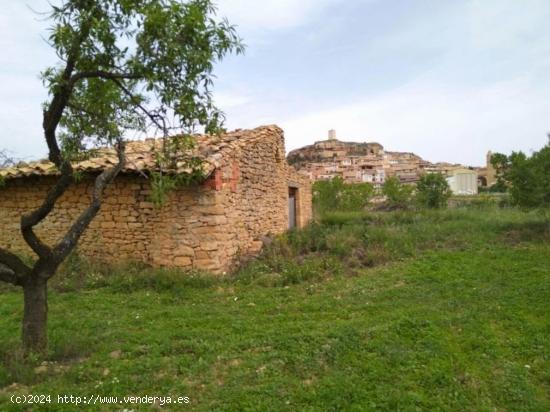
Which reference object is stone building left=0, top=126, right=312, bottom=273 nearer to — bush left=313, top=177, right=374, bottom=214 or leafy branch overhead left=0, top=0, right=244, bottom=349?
leafy branch overhead left=0, top=0, right=244, bottom=349

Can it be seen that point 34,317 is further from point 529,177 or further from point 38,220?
point 529,177

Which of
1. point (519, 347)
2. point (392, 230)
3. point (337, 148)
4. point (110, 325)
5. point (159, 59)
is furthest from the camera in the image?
point (337, 148)

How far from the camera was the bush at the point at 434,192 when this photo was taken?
18828 millimetres

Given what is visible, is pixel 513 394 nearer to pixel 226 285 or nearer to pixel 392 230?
pixel 226 285

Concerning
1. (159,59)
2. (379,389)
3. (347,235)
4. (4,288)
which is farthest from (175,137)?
(347,235)

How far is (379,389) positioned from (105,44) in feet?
13.5

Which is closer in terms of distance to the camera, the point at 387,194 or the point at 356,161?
the point at 387,194

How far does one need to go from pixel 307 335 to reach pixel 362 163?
34428 mm

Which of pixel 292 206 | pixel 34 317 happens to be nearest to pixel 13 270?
pixel 34 317

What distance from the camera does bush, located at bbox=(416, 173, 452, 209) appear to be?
18.8 m

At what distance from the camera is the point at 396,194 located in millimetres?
21125

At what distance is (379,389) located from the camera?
12.2 ft

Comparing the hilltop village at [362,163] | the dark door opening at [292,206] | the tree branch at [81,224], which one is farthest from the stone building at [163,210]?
the hilltop village at [362,163]

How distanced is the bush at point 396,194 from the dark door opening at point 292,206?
23.8 ft
